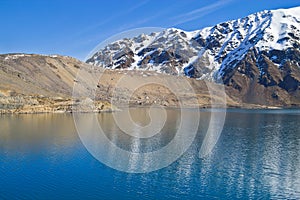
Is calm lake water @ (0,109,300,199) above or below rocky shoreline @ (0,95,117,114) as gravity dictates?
below

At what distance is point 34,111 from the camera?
469 ft

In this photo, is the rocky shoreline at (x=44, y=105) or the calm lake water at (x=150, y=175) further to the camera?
the rocky shoreline at (x=44, y=105)

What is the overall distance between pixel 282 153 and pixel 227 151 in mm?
9654

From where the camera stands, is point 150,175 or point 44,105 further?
point 44,105

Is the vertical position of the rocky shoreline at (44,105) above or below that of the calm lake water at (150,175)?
above

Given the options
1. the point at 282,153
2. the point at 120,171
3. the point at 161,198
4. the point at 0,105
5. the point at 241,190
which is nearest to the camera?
the point at 161,198

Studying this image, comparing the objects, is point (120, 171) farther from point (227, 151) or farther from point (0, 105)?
point (0, 105)

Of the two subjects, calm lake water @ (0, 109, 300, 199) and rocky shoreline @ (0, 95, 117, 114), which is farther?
rocky shoreline @ (0, 95, 117, 114)

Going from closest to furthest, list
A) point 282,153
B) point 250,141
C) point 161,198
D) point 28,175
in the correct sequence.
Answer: point 161,198 → point 28,175 → point 282,153 → point 250,141

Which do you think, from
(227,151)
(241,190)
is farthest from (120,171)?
(227,151)

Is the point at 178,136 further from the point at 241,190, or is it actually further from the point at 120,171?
the point at 241,190

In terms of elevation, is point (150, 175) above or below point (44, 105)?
below

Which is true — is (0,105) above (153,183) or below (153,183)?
above

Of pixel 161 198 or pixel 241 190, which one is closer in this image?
pixel 161 198
